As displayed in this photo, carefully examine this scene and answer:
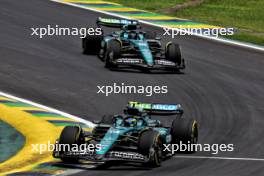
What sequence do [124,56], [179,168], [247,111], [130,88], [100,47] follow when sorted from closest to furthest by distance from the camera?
[179,168], [247,111], [130,88], [124,56], [100,47]

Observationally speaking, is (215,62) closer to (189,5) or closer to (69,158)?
(189,5)

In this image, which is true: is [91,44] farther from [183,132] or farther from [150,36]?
[183,132]

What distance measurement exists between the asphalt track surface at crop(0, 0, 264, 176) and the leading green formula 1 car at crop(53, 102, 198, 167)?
0.30m

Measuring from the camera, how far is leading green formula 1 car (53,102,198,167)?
2219cm

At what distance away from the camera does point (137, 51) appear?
33594 millimetres

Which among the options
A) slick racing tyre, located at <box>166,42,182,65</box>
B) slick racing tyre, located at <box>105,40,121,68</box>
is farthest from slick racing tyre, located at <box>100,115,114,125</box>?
slick racing tyre, located at <box>166,42,182,65</box>

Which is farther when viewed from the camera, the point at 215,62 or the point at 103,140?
the point at 215,62

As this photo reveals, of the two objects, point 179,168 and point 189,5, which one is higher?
point 189,5

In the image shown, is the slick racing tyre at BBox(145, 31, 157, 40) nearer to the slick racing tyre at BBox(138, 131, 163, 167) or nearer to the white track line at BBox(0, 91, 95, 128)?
the white track line at BBox(0, 91, 95, 128)

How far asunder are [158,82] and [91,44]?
173 inches

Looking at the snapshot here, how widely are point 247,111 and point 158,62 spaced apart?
5157mm

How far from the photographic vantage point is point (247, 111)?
2886cm

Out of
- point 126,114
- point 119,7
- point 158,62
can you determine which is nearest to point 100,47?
point 158,62

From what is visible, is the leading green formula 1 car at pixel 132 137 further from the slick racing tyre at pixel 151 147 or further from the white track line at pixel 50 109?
the white track line at pixel 50 109
